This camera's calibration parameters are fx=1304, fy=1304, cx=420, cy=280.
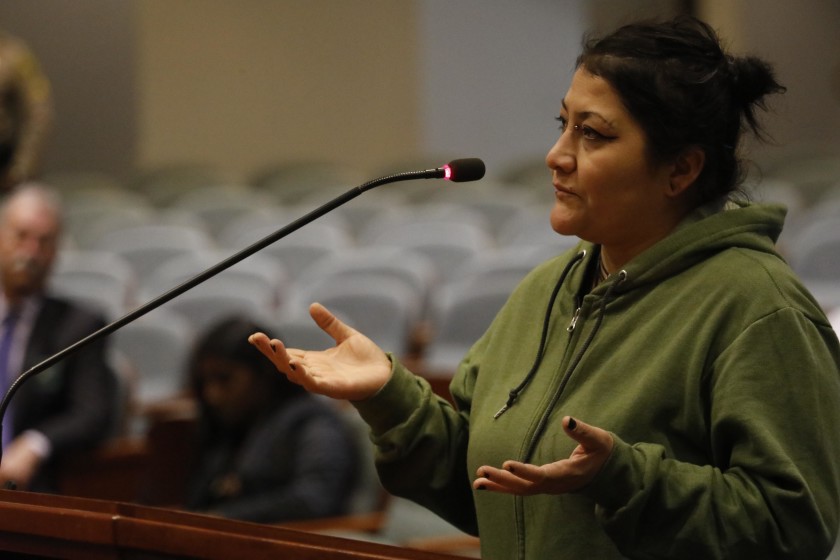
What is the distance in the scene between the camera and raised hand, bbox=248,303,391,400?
1423mm

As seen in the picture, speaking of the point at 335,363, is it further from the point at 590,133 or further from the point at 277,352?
the point at 590,133

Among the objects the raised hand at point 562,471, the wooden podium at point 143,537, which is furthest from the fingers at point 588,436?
the wooden podium at point 143,537

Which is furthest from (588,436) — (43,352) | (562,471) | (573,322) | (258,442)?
(43,352)

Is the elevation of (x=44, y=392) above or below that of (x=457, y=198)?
above

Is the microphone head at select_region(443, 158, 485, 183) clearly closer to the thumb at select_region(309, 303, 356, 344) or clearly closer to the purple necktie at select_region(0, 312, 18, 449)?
the thumb at select_region(309, 303, 356, 344)

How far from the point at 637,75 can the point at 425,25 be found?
22.8 ft

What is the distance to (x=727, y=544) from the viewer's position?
1253mm

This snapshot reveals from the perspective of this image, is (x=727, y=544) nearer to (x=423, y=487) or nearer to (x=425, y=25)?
(x=423, y=487)

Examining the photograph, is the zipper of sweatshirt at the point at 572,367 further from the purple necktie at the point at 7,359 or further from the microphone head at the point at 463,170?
the purple necktie at the point at 7,359

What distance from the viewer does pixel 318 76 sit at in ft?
27.9

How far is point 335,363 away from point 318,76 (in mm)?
7157

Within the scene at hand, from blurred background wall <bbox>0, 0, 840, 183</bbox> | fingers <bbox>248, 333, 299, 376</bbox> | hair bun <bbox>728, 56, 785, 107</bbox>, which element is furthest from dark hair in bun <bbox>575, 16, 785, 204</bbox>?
blurred background wall <bbox>0, 0, 840, 183</bbox>

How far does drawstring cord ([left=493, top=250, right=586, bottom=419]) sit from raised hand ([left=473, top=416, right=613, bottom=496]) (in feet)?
0.76

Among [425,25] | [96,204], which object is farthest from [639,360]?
[425,25]
